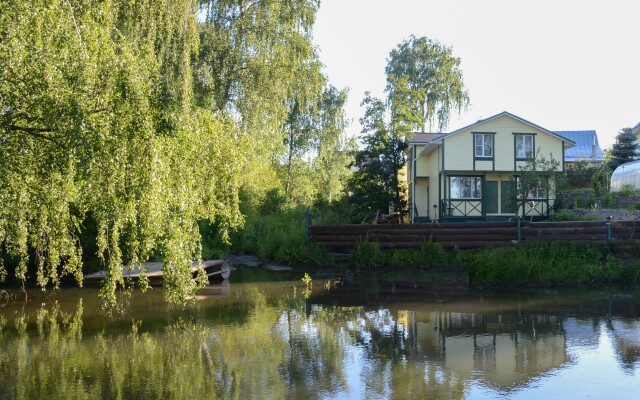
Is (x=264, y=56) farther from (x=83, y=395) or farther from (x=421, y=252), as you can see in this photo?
(x=83, y=395)

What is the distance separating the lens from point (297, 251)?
28609 mm

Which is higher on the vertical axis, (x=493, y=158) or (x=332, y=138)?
(x=332, y=138)

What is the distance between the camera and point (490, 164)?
32781 mm

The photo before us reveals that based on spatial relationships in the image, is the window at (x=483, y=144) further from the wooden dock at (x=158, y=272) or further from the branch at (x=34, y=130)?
the branch at (x=34, y=130)

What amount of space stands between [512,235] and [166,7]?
15.7 metres

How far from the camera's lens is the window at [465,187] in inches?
1320

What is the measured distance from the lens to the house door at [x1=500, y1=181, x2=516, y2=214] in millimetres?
30766

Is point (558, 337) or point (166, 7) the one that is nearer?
point (558, 337)

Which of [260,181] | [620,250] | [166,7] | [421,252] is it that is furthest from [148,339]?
[260,181]

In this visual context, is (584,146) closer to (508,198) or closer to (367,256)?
(508,198)

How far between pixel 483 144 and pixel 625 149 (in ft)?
53.2

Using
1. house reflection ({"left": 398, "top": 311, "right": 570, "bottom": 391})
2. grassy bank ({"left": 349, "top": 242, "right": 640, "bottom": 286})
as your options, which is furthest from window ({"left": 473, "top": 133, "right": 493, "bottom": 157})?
house reflection ({"left": 398, "top": 311, "right": 570, "bottom": 391})

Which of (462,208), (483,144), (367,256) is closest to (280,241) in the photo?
(367,256)

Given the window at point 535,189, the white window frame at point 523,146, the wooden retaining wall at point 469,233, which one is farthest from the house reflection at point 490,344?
the white window frame at point 523,146
